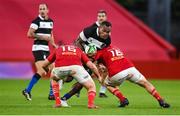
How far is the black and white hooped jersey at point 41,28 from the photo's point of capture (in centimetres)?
1786

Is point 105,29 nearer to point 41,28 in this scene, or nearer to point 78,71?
point 78,71

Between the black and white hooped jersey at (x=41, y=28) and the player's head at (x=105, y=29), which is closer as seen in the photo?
the player's head at (x=105, y=29)

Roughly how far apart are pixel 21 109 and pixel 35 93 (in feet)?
17.7

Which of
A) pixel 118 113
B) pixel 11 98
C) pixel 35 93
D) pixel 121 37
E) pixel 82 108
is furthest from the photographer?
pixel 121 37

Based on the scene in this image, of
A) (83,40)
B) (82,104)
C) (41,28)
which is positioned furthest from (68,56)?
(41,28)

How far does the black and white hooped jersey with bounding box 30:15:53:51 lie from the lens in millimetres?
17859

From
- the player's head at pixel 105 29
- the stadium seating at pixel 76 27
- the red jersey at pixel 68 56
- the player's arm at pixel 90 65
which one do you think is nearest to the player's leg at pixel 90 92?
the player's arm at pixel 90 65

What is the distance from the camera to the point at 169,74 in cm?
2892

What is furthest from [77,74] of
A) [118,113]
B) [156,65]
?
[156,65]

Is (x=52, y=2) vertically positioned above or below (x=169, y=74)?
above

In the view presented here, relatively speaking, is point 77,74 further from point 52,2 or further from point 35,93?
point 52,2

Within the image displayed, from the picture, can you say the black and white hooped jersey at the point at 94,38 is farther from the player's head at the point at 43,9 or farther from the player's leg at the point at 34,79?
the player's leg at the point at 34,79

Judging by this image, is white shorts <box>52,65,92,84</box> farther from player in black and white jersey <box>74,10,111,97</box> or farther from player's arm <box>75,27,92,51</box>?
player's arm <box>75,27,92,51</box>

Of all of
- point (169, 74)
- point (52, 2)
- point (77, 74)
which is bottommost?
point (169, 74)
